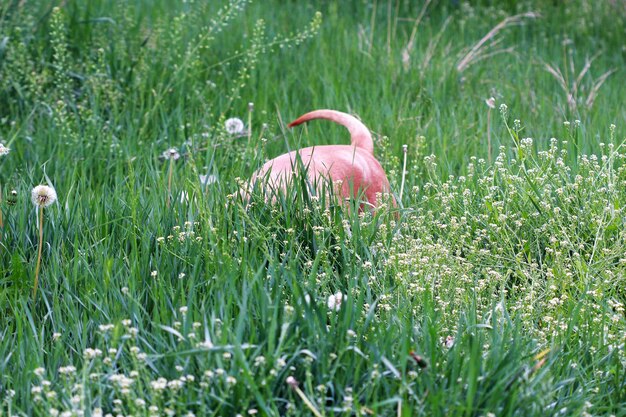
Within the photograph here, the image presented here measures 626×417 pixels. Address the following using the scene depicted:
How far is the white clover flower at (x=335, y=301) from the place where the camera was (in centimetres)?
224

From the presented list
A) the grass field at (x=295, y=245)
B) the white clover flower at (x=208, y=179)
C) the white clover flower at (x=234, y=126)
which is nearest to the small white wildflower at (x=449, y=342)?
the grass field at (x=295, y=245)

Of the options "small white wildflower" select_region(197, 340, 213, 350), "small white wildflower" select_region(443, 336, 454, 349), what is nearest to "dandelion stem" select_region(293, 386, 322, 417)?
"small white wildflower" select_region(197, 340, 213, 350)

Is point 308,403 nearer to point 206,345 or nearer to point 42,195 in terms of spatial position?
point 206,345

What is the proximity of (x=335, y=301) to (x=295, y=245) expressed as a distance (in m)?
0.74

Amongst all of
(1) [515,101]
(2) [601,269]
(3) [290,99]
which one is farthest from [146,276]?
(1) [515,101]

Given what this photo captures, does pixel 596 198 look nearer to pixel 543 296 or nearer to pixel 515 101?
pixel 543 296

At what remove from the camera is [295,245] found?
296 cm

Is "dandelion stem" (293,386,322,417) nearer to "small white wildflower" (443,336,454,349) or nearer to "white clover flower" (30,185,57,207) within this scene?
"small white wildflower" (443,336,454,349)

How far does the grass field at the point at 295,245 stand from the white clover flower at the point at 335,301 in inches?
0.7

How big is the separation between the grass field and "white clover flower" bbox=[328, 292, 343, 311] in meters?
0.02

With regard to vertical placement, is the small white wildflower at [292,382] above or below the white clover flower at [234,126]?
above

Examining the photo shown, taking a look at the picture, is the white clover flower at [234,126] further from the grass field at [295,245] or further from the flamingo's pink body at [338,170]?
the flamingo's pink body at [338,170]

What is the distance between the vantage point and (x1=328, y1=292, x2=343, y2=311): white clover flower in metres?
2.24

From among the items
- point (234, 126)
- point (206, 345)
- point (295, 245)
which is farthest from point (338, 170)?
point (206, 345)
